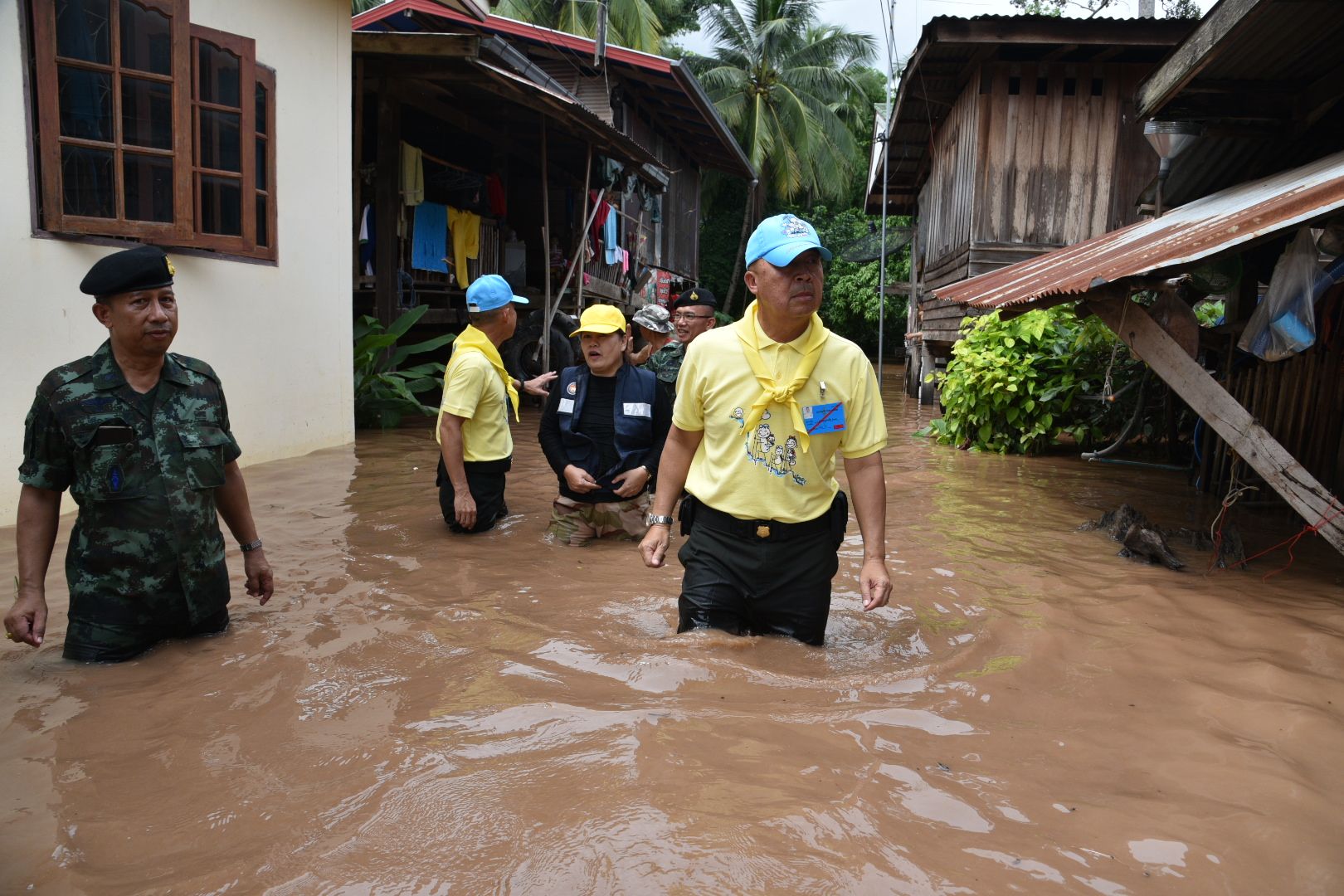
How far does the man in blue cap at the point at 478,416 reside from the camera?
5723 millimetres

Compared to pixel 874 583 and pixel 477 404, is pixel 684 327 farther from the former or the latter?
pixel 874 583

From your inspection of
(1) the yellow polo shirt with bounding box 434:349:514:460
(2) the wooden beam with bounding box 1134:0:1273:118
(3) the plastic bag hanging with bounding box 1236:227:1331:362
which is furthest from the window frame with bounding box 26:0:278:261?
(3) the plastic bag hanging with bounding box 1236:227:1331:362

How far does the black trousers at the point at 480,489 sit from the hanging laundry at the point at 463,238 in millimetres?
7286

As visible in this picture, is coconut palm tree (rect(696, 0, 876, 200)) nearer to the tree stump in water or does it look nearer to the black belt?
the tree stump in water

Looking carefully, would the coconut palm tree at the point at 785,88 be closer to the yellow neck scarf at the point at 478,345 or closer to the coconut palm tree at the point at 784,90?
the coconut palm tree at the point at 784,90

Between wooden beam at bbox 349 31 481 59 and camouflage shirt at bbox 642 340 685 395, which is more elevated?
wooden beam at bbox 349 31 481 59

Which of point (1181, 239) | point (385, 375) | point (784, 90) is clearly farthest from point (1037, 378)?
point (784, 90)

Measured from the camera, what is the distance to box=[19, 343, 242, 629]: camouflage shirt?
3.36 meters

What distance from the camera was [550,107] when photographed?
1095 cm

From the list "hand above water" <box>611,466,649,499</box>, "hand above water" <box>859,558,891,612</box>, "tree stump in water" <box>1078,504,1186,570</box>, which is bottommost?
"tree stump in water" <box>1078,504,1186,570</box>

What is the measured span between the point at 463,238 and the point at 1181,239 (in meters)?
10.0

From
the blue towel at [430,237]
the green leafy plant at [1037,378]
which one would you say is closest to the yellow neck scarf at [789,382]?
the green leafy plant at [1037,378]

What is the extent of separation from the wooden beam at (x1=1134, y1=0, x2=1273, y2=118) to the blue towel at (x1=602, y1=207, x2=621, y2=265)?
10.4m

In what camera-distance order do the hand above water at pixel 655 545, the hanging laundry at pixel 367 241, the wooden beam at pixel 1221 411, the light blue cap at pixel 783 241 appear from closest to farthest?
the light blue cap at pixel 783 241, the hand above water at pixel 655 545, the wooden beam at pixel 1221 411, the hanging laundry at pixel 367 241
